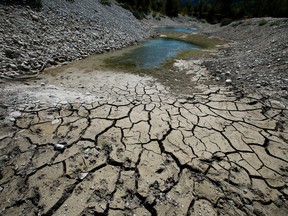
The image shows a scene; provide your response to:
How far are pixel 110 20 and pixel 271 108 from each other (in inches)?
434

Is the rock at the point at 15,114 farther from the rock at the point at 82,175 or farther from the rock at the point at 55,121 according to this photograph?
the rock at the point at 82,175

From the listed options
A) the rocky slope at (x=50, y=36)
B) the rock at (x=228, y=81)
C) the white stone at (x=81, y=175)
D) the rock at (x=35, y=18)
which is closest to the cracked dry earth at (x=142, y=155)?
the white stone at (x=81, y=175)

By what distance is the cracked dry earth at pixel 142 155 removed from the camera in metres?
1.63

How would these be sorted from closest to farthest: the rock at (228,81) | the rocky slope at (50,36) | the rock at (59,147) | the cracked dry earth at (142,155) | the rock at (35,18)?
the cracked dry earth at (142,155) < the rock at (59,147) < the rock at (228,81) < the rocky slope at (50,36) < the rock at (35,18)

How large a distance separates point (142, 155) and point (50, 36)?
21.9 ft

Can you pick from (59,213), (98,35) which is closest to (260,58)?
(59,213)

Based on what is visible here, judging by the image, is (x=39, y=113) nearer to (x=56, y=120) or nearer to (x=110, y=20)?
(x=56, y=120)

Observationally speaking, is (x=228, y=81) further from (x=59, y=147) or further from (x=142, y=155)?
(x=59, y=147)

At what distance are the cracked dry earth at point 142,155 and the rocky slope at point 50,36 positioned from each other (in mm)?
2029

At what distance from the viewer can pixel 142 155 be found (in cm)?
214

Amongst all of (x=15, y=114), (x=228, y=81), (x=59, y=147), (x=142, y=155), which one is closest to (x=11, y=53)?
(x=15, y=114)

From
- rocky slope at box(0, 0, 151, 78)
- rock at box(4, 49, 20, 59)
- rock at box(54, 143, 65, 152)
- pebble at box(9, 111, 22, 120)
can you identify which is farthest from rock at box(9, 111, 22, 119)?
rock at box(4, 49, 20, 59)

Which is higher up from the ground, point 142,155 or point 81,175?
point 142,155

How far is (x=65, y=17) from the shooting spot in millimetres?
8039
